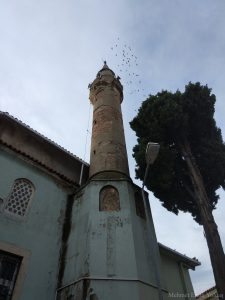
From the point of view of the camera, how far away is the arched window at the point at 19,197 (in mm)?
7962

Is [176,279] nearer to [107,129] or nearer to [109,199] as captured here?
[109,199]

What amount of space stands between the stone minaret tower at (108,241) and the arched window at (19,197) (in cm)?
153

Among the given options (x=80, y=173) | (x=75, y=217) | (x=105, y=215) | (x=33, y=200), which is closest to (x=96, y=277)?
(x=105, y=215)

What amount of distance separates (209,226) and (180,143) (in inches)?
157

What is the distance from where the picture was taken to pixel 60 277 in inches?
300

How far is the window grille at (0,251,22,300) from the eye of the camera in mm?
6555

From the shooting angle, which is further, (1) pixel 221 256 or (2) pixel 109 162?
(2) pixel 109 162

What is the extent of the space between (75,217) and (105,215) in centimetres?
121

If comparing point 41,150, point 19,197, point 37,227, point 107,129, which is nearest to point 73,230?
point 37,227

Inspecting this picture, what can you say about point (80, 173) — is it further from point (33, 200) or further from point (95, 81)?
point (95, 81)

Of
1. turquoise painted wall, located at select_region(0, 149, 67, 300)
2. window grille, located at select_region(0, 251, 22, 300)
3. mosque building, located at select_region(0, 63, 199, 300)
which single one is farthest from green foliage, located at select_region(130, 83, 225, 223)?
window grille, located at select_region(0, 251, 22, 300)

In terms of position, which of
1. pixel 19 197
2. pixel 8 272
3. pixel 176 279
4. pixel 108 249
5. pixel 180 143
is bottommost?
pixel 8 272

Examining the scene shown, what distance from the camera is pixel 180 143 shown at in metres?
12.3

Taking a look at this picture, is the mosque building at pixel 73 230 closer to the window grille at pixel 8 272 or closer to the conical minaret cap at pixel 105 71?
the window grille at pixel 8 272
